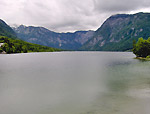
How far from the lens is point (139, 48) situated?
5030 inches

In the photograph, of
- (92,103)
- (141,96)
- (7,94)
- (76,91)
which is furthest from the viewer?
(76,91)

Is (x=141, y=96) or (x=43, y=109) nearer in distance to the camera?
(x=43, y=109)

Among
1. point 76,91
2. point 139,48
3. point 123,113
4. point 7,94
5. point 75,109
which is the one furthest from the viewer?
point 139,48

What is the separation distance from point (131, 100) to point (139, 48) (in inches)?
4336

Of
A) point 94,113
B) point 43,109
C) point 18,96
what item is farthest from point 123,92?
point 18,96

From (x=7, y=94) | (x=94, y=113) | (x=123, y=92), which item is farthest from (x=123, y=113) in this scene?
(x=7, y=94)

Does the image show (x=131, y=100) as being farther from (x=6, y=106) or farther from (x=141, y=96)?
(x=6, y=106)

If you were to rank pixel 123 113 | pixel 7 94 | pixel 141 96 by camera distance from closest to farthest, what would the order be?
pixel 123 113 → pixel 141 96 → pixel 7 94

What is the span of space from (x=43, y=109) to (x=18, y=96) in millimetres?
9338

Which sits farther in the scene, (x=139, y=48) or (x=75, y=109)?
(x=139, y=48)

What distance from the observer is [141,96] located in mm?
30281

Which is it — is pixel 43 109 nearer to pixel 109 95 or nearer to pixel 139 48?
pixel 109 95

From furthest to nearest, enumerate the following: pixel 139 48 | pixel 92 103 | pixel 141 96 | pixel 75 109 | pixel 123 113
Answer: pixel 139 48 < pixel 141 96 < pixel 92 103 < pixel 75 109 < pixel 123 113

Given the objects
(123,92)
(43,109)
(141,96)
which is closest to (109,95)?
(123,92)
